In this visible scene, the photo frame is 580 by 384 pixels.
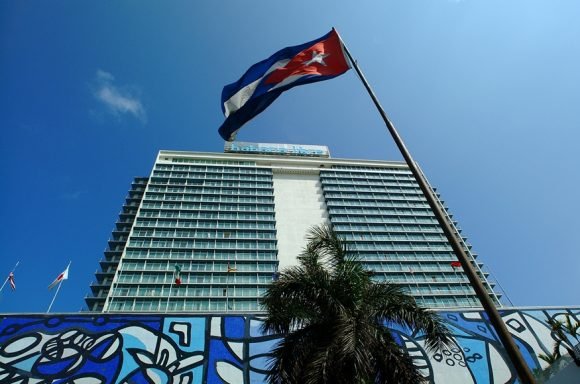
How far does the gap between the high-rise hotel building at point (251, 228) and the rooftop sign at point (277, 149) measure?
311 mm

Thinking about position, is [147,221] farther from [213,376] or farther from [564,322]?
[564,322]

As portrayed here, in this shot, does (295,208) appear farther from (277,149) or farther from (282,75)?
(282,75)

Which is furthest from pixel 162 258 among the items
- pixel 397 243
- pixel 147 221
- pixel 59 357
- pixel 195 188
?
pixel 59 357

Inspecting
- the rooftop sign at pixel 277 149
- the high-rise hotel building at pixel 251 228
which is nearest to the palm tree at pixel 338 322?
the high-rise hotel building at pixel 251 228

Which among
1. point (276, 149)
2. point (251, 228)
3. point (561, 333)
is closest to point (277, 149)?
point (276, 149)

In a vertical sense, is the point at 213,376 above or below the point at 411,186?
below

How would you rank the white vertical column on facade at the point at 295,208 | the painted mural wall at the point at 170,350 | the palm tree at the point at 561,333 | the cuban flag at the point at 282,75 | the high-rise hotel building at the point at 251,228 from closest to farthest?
the cuban flag at the point at 282,75
the painted mural wall at the point at 170,350
the palm tree at the point at 561,333
the high-rise hotel building at the point at 251,228
the white vertical column on facade at the point at 295,208

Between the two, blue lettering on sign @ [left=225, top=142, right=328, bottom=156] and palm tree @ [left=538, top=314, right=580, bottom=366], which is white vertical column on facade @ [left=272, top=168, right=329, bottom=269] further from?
palm tree @ [left=538, top=314, right=580, bottom=366]

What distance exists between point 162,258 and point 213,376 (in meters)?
56.2

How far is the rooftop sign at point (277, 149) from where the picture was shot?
93.3m

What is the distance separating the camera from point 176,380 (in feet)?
43.5

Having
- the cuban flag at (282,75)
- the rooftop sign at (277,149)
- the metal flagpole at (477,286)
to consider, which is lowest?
the metal flagpole at (477,286)

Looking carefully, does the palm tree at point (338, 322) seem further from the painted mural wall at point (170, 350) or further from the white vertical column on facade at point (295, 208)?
the white vertical column on facade at point (295, 208)

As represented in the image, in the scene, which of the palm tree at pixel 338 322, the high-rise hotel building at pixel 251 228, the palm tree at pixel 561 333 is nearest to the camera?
the palm tree at pixel 338 322
